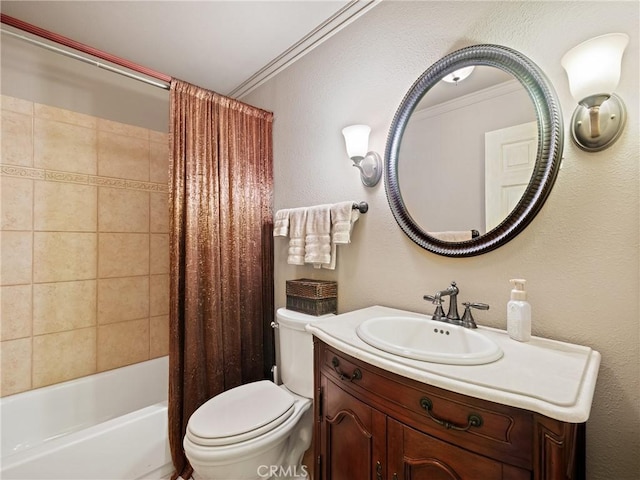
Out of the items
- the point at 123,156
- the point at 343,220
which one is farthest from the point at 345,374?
the point at 123,156

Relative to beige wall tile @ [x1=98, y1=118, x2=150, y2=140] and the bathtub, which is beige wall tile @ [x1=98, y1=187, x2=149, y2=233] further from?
the bathtub

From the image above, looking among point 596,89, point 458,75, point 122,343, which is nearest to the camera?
point 596,89

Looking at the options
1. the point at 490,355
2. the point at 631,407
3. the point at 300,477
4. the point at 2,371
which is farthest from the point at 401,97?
the point at 2,371

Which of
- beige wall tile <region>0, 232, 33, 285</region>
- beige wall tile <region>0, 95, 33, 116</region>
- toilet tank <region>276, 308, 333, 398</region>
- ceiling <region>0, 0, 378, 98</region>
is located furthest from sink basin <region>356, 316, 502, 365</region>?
beige wall tile <region>0, 95, 33, 116</region>

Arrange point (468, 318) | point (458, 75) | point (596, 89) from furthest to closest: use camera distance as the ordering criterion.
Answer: point (458, 75) < point (468, 318) < point (596, 89)

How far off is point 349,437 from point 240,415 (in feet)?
1.93

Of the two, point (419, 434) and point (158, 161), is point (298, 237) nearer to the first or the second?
point (419, 434)

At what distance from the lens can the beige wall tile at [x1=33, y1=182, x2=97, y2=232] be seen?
1.80 m

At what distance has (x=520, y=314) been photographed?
3.11 feet

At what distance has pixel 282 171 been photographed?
2.09 meters

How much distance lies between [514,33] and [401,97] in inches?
18.4

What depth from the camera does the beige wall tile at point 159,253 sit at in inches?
87.8

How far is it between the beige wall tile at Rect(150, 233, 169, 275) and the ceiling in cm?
122

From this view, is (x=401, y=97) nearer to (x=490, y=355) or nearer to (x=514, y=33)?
(x=514, y=33)
